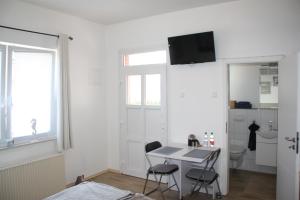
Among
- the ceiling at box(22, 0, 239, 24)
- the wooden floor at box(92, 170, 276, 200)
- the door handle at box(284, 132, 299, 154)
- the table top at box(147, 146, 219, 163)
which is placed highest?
the ceiling at box(22, 0, 239, 24)

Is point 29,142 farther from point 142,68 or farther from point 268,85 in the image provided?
point 268,85

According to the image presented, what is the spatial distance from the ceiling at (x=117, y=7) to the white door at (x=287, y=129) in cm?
147

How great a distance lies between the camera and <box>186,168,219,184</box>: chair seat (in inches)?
126

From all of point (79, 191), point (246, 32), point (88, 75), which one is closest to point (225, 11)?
point (246, 32)

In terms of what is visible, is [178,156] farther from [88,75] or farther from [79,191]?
[88,75]

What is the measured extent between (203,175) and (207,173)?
104mm

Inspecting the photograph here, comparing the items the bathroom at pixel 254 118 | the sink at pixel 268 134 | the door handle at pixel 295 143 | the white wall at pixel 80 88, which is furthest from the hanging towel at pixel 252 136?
the white wall at pixel 80 88

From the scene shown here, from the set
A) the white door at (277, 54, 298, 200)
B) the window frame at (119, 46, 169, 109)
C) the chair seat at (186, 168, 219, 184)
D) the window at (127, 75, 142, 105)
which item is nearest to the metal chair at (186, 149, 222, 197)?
the chair seat at (186, 168, 219, 184)

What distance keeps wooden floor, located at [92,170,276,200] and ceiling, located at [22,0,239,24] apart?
115 inches

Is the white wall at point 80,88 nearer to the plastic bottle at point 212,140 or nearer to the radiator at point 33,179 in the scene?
the radiator at point 33,179

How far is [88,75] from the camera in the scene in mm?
4438

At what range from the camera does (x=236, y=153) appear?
15.0ft

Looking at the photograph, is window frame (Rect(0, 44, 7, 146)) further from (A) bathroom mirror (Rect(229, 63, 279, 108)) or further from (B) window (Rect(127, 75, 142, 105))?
(A) bathroom mirror (Rect(229, 63, 279, 108))

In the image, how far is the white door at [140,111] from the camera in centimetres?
421
